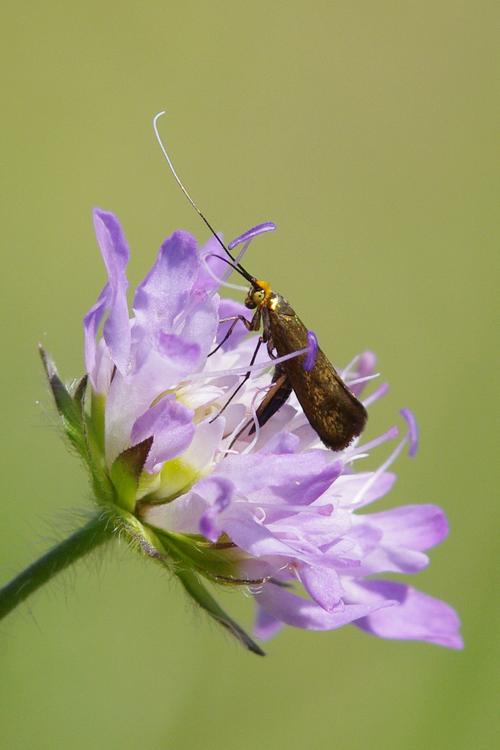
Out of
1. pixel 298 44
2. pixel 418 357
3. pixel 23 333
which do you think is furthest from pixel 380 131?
pixel 23 333

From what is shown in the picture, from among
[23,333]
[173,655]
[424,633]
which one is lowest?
[173,655]

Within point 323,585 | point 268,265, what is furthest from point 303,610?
point 268,265

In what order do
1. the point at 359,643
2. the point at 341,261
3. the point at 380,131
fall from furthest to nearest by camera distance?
1. the point at 380,131
2. the point at 341,261
3. the point at 359,643

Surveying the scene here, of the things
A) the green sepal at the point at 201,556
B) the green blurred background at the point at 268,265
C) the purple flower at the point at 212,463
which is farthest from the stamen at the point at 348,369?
the green blurred background at the point at 268,265

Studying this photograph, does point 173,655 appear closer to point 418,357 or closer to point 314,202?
point 418,357

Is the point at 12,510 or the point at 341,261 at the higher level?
the point at 12,510

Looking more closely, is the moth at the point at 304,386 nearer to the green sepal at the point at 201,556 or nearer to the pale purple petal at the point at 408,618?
the green sepal at the point at 201,556
